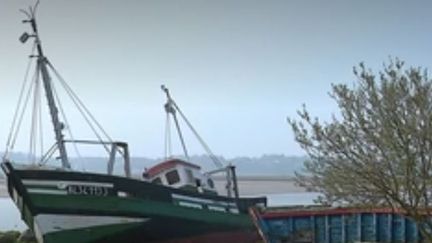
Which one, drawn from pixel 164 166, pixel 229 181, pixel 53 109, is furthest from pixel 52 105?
pixel 229 181

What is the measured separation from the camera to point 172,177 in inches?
946

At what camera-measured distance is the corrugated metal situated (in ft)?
65.0

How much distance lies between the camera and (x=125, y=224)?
2047cm

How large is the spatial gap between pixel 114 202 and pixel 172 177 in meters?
4.05

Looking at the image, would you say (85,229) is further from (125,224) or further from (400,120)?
(400,120)

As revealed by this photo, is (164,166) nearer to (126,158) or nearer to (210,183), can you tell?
(126,158)

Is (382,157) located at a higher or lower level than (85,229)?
higher

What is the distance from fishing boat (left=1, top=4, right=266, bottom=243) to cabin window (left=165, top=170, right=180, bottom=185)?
4 cm

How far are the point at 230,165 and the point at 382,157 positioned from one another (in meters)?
13.3

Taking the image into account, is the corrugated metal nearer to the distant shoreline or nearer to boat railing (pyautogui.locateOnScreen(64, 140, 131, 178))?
boat railing (pyautogui.locateOnScreen(64, 140, 131, 178))

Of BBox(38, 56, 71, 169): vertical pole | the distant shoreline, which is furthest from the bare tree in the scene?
the distant shoreline

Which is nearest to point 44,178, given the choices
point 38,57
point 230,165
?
point 38,57

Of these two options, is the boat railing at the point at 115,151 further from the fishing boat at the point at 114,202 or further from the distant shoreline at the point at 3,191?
the distant shoreline at the point at 3,191

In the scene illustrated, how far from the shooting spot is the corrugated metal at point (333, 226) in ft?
65.0
